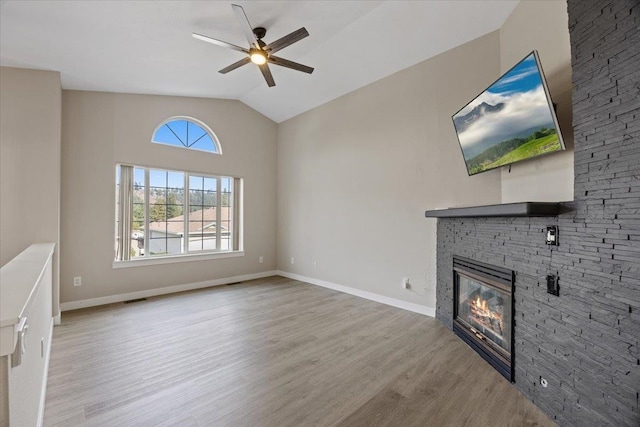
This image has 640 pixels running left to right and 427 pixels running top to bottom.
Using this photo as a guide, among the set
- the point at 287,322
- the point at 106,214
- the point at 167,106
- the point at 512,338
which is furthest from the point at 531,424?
the point at 167,106

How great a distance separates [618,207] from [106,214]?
544 centimetres

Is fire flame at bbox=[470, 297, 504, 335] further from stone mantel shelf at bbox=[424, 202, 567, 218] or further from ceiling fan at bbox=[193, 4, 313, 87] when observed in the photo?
ceiling fan at bbox=[193, 4, 313, 87]

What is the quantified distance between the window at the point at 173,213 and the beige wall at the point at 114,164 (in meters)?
0.17

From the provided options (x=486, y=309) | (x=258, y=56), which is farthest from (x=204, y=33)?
(x=486, y=309)

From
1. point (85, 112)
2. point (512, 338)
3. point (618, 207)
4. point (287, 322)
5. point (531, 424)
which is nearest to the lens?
point (618, 207)

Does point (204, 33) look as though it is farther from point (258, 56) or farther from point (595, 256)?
point (595, 256)

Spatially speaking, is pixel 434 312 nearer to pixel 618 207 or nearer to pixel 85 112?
pixel 618 207

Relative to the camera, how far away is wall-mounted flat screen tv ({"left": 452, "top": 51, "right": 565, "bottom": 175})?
6.51 feet

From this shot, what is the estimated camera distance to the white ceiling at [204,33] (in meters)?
2.67

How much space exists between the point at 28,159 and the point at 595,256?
5300 millimetres

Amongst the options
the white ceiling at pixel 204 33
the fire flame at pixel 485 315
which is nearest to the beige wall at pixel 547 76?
the white ceiling at pixel 204 33

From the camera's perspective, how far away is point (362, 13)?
3184 millimetres

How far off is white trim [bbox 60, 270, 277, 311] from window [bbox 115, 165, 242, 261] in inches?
21.4

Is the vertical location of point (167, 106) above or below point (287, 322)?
above
